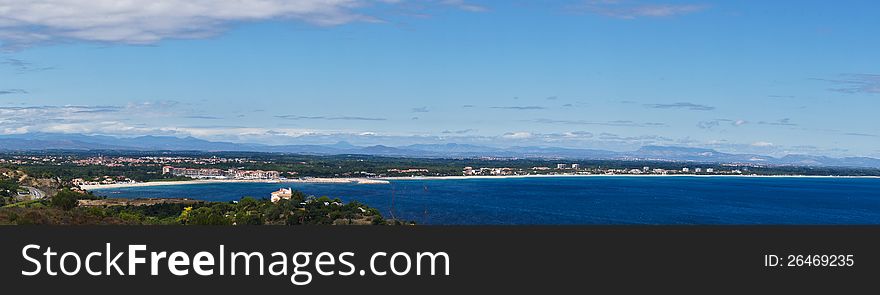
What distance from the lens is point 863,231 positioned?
7.38 m

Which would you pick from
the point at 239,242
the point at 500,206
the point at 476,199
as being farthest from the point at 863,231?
the point at 476,199

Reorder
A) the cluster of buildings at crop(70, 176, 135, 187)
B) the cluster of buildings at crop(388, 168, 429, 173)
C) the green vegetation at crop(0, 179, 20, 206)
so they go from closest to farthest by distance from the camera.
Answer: the green vegetation at crop(0, 179, 20, 206)
the cluster of buildings at crop(70, 176, 135, 187)
the cluster of buildings at crop(388, 168, 429, 173)

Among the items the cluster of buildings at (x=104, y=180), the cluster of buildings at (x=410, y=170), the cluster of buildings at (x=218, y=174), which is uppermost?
the cluster of buildings at (x=410, y=170)

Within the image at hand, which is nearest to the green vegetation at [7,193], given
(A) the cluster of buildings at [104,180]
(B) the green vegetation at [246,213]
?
(B) the green vegetation at [246,213]

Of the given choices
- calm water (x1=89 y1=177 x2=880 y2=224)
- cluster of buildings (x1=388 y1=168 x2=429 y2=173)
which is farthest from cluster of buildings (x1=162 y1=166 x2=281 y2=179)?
calm water (x1=89 y1=177 x2=880 y2=224)

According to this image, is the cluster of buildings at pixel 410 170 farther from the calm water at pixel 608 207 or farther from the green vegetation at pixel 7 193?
the green vegetation at pixel 7 193

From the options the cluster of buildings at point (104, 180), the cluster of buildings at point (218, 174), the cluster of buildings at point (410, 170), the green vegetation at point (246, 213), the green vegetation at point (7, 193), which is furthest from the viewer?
the cluster of buildings at point (410, 170)

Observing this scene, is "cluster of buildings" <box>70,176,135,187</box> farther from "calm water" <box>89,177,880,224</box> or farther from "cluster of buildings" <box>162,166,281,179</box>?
"cluster of buildings" <box>162,166,281,179</box>

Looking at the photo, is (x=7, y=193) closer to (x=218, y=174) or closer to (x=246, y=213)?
(x=246, y=213)

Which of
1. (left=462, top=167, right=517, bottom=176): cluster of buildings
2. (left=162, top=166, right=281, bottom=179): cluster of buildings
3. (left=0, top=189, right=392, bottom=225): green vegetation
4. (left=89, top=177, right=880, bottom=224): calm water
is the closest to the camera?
(left=0, top=189, right=392, bottom=225): green vegetation

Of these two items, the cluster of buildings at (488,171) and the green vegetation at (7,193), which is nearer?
the green vegetation at (7,193)

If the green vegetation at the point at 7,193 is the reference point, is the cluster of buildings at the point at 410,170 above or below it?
above

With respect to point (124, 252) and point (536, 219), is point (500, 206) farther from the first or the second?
point (124, 252)

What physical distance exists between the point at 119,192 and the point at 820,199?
61.3 metres
